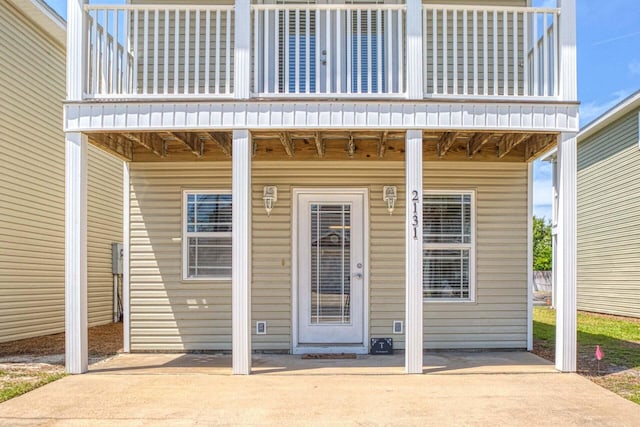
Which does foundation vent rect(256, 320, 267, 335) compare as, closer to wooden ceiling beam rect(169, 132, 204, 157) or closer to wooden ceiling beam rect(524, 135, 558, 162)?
wooden ceiling beam rect(169, 132, 204, 157)

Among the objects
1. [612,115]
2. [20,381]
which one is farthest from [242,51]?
[612,115]

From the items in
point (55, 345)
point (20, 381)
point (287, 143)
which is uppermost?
point (287, 143)

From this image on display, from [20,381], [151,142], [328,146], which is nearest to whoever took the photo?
[20,381]

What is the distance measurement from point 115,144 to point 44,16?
3.81 m

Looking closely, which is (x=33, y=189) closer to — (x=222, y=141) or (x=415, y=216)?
(x=222, y=141)

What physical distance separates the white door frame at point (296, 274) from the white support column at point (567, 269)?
90.6 inches

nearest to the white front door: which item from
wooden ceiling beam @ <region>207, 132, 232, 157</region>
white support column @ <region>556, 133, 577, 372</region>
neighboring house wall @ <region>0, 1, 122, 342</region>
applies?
wooden ceiling beam @ <region>207, 132, 232, 157</region>

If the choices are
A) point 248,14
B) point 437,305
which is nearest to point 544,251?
point 437,305

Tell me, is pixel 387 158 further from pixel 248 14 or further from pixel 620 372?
pixel 620 372

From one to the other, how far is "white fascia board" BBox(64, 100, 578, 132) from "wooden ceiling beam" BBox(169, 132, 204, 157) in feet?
1.50

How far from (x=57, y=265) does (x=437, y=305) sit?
6672 mm

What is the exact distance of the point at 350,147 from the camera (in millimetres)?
6758

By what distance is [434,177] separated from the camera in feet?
23.8

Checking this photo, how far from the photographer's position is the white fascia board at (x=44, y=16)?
8.52 meters
